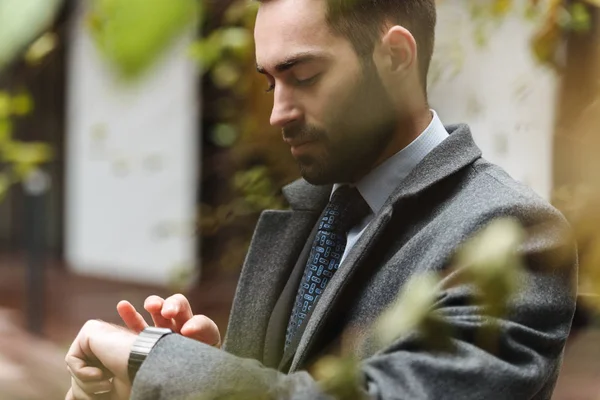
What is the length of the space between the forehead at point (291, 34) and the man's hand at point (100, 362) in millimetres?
443

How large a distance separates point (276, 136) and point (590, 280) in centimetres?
178

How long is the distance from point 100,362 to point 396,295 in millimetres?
417

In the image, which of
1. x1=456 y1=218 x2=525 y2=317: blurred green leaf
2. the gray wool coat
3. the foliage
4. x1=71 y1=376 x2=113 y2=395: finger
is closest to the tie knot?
the gray wool coat

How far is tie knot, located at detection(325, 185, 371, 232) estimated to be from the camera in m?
1.55

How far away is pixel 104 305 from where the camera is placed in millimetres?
5621

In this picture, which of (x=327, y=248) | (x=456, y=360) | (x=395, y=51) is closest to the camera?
(x=456, y=360)

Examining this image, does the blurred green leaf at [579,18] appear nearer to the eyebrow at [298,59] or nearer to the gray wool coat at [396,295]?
the gray wool coat at [396,295]

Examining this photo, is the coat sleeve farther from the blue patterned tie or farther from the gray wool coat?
the blue patterned tie

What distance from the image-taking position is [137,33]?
0.31 m

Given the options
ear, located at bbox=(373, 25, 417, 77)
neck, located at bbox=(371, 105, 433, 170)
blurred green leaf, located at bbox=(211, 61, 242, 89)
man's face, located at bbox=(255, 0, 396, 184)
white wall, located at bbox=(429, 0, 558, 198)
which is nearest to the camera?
man's face, located at bbox=(255, 0, 396, 184)

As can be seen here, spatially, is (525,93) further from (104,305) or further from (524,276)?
(104,305)

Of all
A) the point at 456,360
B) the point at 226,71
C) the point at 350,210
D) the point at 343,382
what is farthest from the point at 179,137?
the point at 343,382

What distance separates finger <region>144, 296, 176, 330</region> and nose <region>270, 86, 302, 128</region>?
0.30m

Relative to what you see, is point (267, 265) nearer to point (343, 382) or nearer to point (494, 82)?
point (343, 382)
